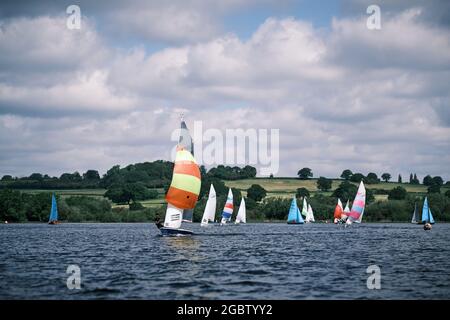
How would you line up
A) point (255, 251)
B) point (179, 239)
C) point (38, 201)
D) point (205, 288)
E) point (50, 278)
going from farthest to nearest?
point (38, 201)
point (179, 239)
point (255, 251)
point (50, 278)
point (205, 288)

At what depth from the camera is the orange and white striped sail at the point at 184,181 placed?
7275 cm

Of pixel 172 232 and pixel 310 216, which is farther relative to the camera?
pixel 310 216

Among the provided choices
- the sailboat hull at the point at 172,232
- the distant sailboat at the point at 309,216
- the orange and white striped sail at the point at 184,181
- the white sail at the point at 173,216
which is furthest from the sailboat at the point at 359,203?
A: the orange and white striped sail at the point at 184,181

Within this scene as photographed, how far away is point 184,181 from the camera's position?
7288 cm

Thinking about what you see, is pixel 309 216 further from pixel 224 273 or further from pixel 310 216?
pixel 224 273

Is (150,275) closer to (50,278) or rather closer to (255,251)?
(50,278)

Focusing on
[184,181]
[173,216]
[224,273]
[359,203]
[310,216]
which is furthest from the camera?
[310,216]

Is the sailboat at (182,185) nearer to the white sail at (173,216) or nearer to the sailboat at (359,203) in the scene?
the white sail at (173,216)

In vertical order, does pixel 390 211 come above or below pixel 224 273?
above

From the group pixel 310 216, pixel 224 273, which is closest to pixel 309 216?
pixel 310 216

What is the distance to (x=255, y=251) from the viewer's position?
6375cm
